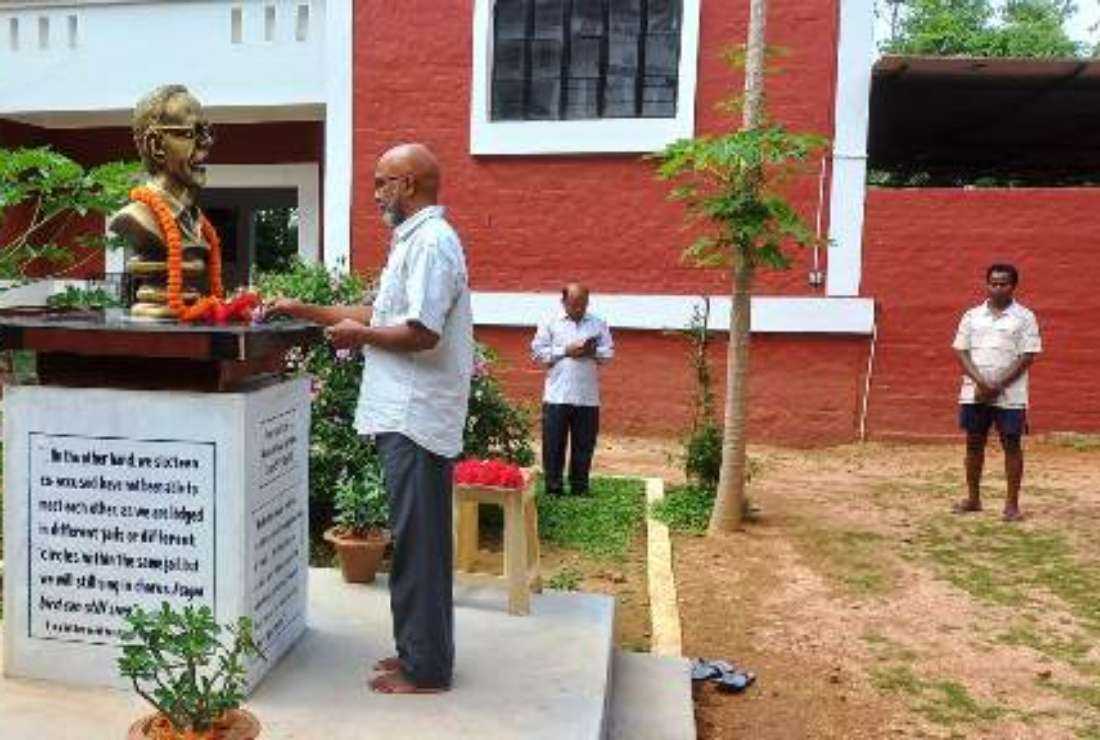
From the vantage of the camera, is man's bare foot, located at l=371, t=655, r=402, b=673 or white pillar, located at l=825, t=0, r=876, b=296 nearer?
man's bare foot, located at l=371, t=655, r=402, b=673

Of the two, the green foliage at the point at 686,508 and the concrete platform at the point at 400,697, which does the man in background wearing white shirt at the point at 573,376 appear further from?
the concrete platform at the point at 400,697

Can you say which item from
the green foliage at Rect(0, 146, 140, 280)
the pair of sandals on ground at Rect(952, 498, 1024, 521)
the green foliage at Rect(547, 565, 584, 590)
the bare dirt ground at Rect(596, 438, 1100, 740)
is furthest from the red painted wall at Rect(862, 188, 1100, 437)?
the green foliage at Rect(0, 146, 140, 280)

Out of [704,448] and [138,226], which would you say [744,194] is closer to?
[704,448]

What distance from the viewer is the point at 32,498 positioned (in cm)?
328

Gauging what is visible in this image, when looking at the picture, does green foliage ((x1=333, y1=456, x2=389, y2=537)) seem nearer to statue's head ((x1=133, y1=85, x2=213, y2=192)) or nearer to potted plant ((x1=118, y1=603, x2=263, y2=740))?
statue's head ((x1=133, y1=85, x2=213, y2=192))

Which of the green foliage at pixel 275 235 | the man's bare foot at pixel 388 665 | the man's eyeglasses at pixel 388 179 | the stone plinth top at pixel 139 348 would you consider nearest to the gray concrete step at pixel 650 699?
the man's bare foot at pixel 388 665

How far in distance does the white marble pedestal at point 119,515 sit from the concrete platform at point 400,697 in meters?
0.18

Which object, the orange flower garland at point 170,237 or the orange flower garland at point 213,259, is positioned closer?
the orange flower garland at point 170,237

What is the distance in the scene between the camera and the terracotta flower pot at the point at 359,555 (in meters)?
4.57

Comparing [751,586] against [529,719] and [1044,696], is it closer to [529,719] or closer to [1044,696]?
[1044,696]

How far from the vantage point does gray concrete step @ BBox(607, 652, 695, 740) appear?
375 cm

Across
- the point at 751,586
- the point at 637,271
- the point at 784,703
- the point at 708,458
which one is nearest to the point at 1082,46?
the point at 637,271

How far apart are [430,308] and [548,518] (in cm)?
419

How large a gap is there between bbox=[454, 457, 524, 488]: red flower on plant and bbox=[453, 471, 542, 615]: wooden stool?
0.09ft
